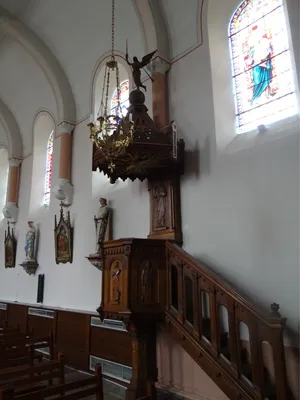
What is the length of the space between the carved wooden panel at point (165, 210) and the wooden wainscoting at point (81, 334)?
1718mm

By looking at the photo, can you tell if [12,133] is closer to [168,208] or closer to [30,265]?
[30,265]

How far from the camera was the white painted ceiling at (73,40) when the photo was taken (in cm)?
583

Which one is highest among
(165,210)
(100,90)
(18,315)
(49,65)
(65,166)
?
(49,65)

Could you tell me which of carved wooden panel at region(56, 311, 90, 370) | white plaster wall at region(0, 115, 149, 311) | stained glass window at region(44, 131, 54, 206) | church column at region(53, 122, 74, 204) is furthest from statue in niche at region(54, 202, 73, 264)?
stained glass window at region(44, 131, 54, 206)

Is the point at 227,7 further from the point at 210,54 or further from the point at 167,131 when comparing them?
the point at 167,131

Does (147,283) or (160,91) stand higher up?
(160,91)

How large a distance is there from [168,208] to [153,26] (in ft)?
10.6

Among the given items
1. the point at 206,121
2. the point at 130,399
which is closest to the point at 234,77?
the point at 206,121

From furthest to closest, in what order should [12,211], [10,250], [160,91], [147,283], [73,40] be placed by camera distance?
[12,211] < [10,250] < [73,40] < [160,91] < [147,283]

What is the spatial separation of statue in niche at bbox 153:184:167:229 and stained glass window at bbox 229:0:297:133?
1500 mm

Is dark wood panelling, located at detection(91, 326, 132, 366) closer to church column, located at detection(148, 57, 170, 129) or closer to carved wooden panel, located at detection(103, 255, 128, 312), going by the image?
carved wooden panel, located at detection(103, 255, 128, 312)

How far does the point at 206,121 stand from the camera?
5078 millimetres

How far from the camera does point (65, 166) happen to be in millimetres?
7613

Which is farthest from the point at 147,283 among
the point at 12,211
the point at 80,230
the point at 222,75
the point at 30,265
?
the point at 12,211
